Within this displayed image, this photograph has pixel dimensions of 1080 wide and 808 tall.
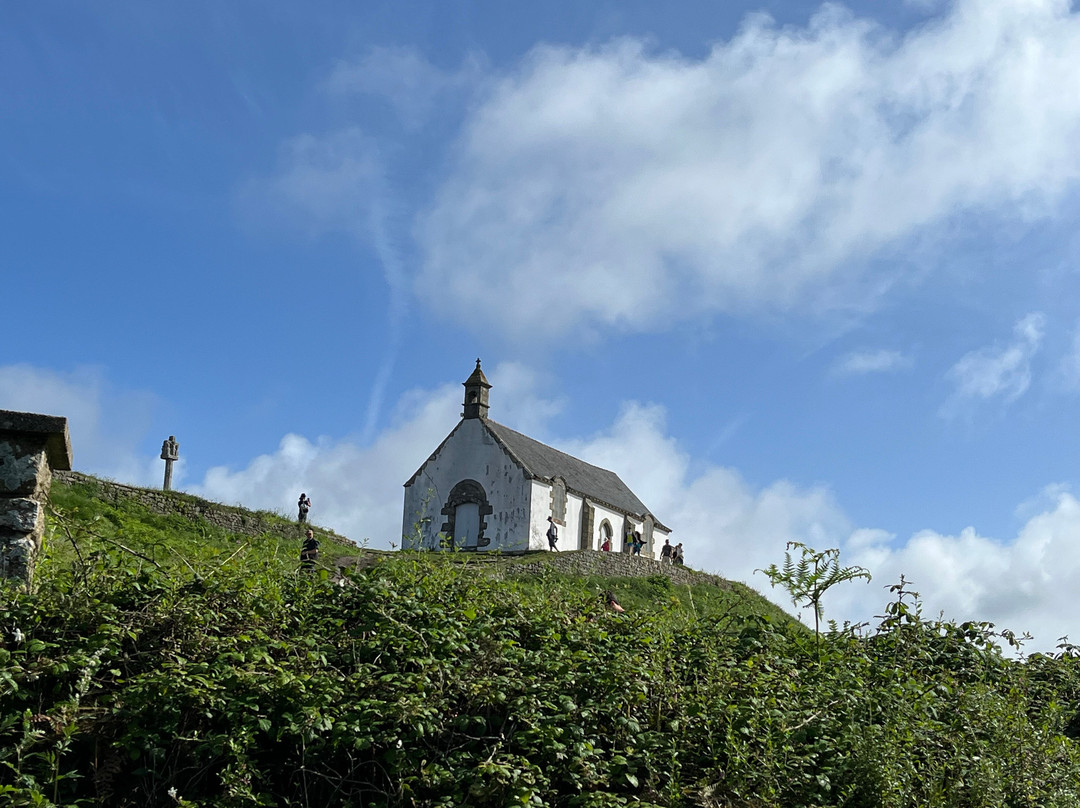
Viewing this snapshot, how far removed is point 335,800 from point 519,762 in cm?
100

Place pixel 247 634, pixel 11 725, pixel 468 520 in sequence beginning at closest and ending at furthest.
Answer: pixel 11 725, pixel 247 634, pixel 468 520

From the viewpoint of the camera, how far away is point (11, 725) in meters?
5.11

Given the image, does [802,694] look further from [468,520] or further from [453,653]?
[468,520]

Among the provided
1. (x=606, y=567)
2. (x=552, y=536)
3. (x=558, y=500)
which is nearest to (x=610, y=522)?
(x=558, y=500)

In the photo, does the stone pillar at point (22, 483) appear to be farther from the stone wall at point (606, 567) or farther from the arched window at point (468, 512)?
the arched window at point (468, 512)

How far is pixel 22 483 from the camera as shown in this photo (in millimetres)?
6445

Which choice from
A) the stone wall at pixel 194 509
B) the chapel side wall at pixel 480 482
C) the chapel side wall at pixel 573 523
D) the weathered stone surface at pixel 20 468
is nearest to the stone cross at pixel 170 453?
the stone wall at pixel 194 509

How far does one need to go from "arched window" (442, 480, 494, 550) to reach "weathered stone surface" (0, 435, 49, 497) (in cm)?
3068

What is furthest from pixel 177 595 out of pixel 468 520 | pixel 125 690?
pixel 468 520

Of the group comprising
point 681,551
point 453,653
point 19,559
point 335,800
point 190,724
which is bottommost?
point 335,800

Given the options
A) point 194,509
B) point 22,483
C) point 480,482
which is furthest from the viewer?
point 480,482

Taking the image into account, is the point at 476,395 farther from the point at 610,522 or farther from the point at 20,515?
the point at 20,515

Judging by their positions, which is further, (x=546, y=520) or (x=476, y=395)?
(x=476, y=395)

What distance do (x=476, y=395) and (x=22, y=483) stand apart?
33077 mm
